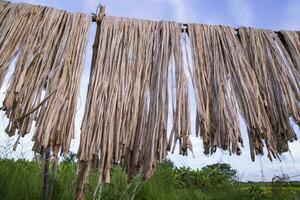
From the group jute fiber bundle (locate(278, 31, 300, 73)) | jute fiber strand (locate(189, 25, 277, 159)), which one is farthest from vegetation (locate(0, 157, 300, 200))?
jute fiber bundle (locate(278, 31, 300, 73))

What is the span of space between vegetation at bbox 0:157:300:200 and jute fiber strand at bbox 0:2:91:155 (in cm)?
154

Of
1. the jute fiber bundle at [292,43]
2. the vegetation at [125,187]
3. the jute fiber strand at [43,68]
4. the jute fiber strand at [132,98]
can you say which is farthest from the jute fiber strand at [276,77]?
the vegetation at [125,187]

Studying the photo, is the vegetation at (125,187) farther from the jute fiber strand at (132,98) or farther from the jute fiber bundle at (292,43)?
the jute fiber bundle at (292,43)

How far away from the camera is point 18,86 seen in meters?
2.17

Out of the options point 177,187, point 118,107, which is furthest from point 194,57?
point 177,187

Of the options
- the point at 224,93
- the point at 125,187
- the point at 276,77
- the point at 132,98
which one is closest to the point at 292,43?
the point at 276,77

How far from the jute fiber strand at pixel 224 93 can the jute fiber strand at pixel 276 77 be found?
5 centimetres

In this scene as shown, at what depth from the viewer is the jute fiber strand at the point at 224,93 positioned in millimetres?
2211

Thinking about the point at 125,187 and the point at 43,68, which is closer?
the point at 43,68

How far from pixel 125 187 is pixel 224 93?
1.96 meters

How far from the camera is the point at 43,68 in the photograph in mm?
2271

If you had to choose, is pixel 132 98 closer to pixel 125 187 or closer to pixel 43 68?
pixel 43 68

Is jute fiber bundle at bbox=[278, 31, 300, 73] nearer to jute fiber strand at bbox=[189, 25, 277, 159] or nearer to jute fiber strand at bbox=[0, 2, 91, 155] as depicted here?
jute fiber strand at bbox=[189, 25, 277, 159]

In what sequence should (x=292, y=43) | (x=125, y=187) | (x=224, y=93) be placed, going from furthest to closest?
1. (x=125, y=187)
2. (x=292, y=43)
3. (x=224, y=93)
